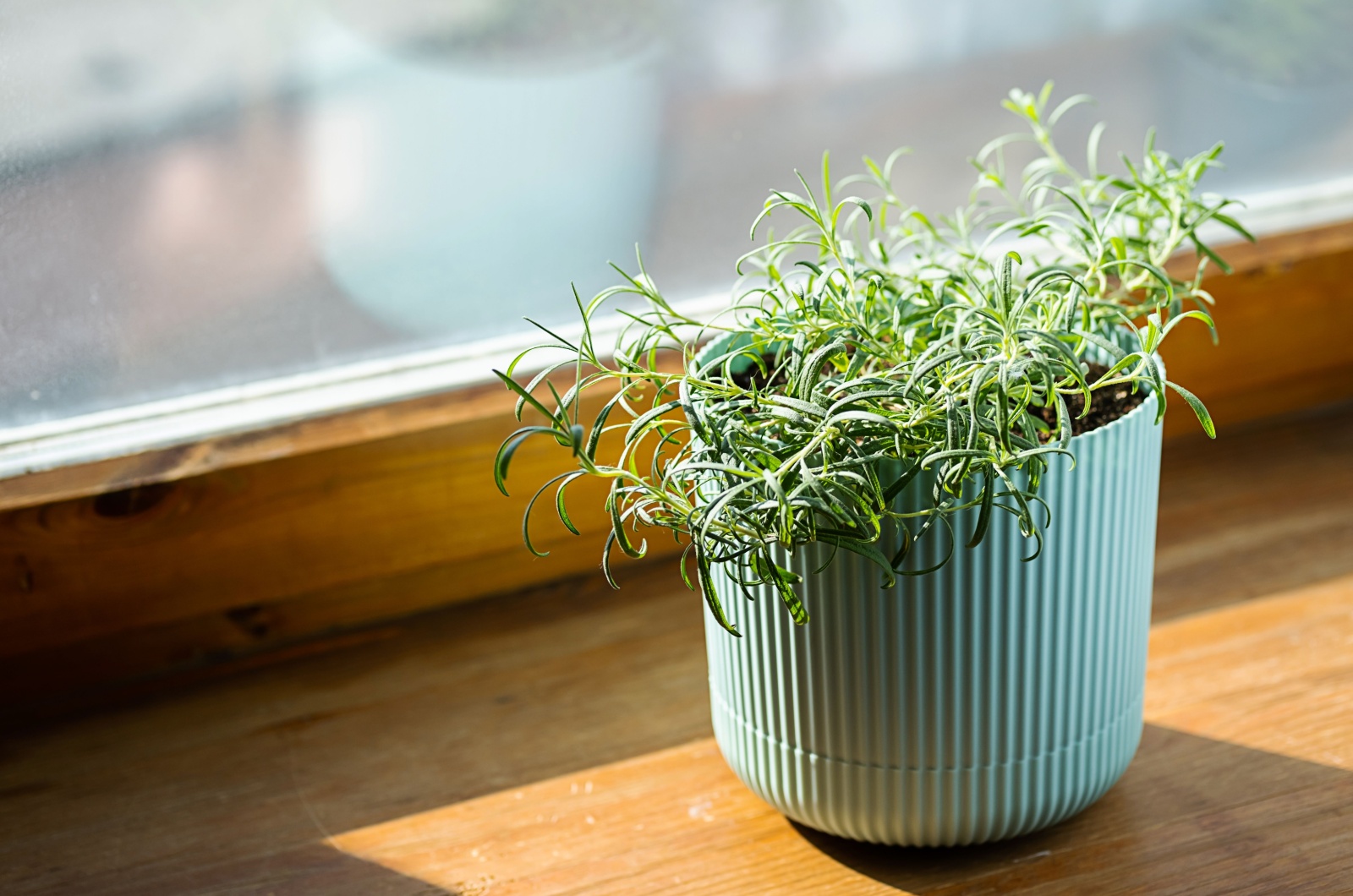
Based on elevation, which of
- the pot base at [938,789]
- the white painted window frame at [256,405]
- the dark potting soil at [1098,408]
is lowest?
the pot base at [938,789]

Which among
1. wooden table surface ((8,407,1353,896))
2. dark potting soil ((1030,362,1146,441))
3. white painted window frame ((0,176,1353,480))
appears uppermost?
dark potting soil ((1030,362,1146,441))

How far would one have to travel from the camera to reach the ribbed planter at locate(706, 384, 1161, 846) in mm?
526

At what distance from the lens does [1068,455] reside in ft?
1.60

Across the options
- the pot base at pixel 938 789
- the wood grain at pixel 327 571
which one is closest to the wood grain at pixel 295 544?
the wood grain at pixel 327 571

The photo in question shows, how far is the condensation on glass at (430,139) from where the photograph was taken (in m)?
0.74

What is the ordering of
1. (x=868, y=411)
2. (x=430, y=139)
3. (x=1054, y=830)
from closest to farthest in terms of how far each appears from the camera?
(x=868, y=411), (x=1054, y=830), (x=430, y=139)

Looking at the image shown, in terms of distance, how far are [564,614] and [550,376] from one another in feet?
0.52

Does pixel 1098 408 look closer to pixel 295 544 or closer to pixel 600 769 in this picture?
pixel 600 769

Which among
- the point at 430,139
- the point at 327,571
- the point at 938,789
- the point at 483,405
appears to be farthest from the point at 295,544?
the point at 938,789

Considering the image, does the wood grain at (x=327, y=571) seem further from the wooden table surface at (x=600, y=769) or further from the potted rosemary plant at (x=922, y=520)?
the potted rosemary plant at (x=922, y=520)

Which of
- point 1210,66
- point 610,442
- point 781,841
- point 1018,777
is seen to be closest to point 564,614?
point 610,442

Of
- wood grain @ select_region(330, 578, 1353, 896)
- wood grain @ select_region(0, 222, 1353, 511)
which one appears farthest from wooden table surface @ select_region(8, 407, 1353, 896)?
wood grain @ select_region(0, 222, 1353, 511)

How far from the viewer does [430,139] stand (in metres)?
0.80

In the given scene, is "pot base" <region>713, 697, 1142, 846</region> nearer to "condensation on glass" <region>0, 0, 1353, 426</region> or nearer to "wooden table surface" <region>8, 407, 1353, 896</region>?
"wooden table surface" <region>8, 407, 1353, 896</region>
